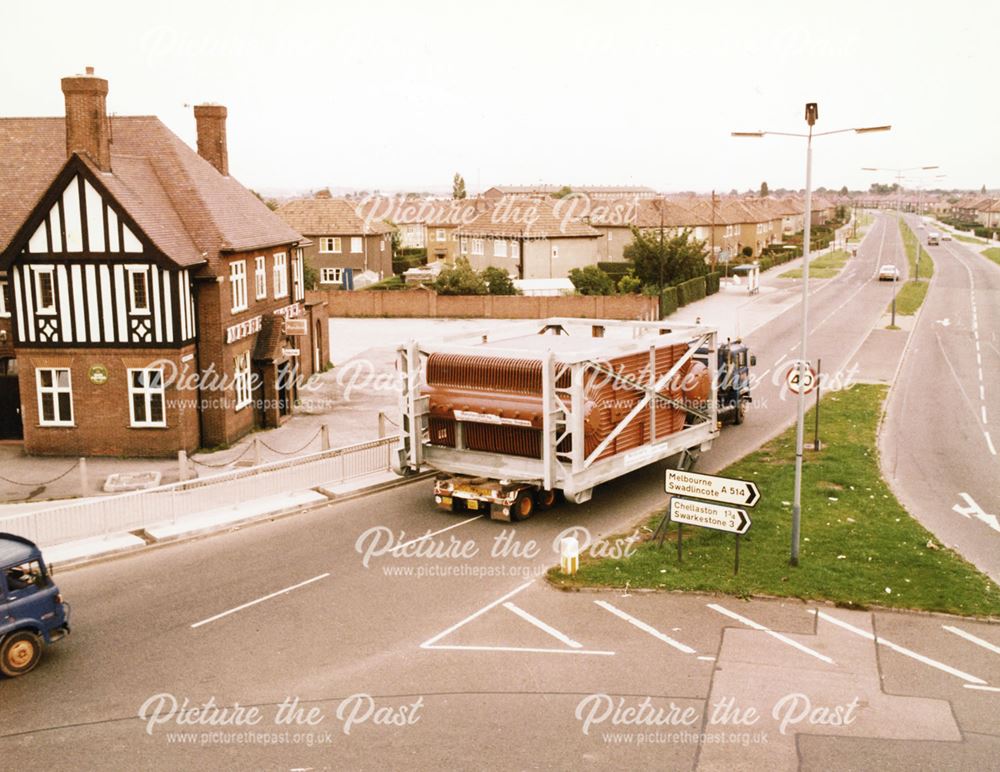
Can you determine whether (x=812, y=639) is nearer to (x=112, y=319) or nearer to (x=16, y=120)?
(x=112, y=319)

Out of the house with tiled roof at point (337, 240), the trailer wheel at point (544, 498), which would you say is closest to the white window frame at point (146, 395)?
the trailer wheel at point (544, 498)

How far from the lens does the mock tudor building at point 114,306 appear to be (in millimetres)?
26266

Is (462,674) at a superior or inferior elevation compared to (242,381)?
inferior

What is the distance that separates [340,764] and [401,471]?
11331 millimetres

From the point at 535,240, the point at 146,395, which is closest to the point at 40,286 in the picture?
the point at 146,395

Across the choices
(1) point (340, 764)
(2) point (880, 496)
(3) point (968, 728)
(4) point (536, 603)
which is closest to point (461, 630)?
(4) point (536, 603)

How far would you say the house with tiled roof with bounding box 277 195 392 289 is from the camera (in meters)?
75.9

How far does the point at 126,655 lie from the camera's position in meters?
14.2

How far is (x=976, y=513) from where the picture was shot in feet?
68.8

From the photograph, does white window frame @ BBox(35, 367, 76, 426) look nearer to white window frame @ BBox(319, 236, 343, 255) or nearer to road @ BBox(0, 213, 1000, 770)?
road @ BBox(0, 213, 1000, 770)

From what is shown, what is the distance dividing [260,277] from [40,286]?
24.5 feet

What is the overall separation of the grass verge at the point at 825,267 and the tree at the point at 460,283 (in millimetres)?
35371

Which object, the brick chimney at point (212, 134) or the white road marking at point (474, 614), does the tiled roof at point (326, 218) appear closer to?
the brick chimney at point (212, 134)

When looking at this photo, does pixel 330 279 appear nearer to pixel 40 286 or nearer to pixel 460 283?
pixel 460 283
